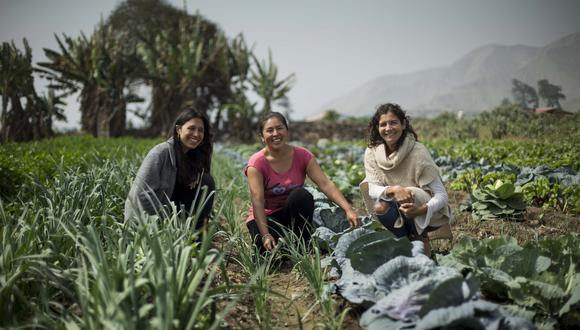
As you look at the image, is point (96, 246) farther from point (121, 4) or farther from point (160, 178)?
point (121, 4)

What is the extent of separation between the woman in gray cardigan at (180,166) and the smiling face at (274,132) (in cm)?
52

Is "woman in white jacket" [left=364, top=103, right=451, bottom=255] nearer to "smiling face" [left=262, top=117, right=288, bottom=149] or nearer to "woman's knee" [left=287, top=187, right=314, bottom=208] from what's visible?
"woman's knee" [left=287, top=187, right=314, bottom=208]

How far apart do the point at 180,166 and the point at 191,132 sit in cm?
29

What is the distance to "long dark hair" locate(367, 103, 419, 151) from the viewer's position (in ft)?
8.23

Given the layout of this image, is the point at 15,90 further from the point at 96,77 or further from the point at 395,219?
the point at 395,219

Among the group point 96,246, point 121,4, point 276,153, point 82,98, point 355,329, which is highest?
point 121,4

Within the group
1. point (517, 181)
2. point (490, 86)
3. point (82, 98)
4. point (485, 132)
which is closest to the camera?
point (517, 181)

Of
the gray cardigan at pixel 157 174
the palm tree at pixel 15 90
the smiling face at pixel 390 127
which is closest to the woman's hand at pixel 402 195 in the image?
the smiling face at pixel 390 127

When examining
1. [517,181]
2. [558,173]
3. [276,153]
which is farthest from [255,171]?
[558,173]

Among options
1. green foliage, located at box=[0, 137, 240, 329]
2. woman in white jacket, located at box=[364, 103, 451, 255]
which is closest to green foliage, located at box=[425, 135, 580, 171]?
woman in white jacket, located at box=[364, 103, 451, 255]

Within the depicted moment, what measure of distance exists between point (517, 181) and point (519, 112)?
15.1ft

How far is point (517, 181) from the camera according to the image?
4137mm

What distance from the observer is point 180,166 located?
2799mm

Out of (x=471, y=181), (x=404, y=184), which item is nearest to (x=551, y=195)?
(x=471, y=181)
